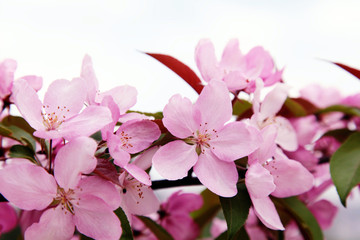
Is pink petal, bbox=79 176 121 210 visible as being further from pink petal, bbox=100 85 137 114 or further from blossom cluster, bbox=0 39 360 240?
pink petal, bbox=100 85 137 114

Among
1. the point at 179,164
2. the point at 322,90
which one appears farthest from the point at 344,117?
the point at 179,164

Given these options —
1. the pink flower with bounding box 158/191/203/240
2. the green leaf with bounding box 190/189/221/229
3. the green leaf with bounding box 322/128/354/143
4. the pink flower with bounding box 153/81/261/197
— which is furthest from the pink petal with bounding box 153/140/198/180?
the green leaf with bounding box 190/189/221/229

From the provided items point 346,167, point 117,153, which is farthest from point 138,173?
point 346,167

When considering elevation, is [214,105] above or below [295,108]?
above

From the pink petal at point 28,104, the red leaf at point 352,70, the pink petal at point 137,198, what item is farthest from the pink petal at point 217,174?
the red leaf at point 352,70

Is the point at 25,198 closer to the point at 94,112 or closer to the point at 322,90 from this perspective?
the point at 94,112

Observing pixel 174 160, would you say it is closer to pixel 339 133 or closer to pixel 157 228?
pixel 157 228
